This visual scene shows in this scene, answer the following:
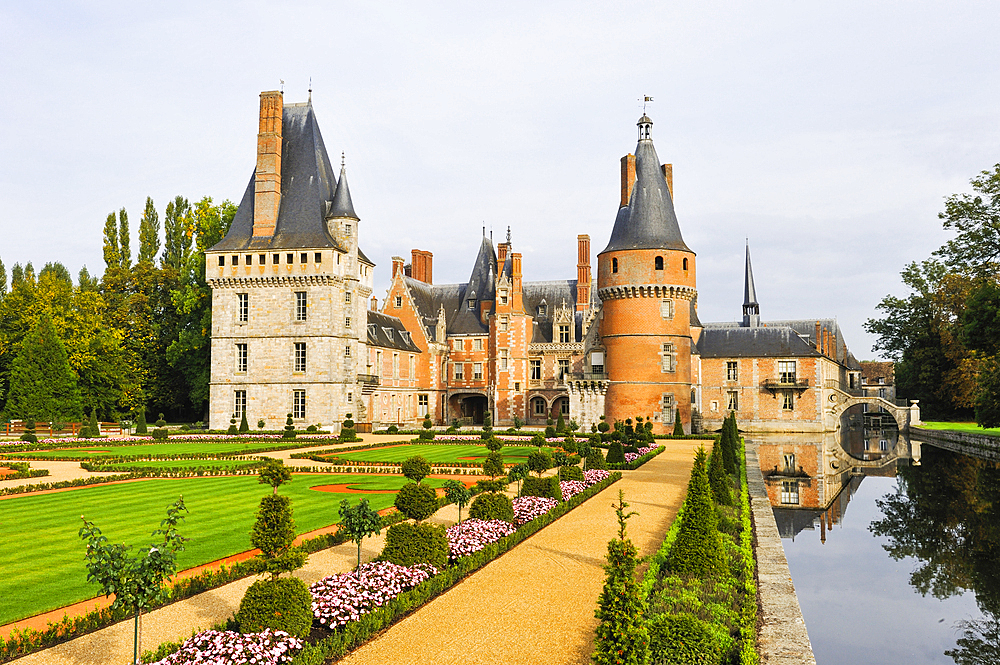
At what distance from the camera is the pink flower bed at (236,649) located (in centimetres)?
616

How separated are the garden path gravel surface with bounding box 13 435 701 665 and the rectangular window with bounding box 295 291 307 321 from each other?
31301 mm

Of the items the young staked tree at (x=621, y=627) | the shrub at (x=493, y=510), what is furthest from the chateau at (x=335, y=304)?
the young staked tree at (x=621, y=627)

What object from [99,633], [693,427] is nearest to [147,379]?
[693,427]

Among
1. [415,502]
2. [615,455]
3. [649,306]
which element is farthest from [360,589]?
[649,306]

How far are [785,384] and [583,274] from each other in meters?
15.9

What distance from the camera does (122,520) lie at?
13148mm

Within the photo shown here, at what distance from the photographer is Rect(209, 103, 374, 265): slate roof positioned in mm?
41781

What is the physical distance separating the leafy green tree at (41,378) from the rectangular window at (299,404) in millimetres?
13000

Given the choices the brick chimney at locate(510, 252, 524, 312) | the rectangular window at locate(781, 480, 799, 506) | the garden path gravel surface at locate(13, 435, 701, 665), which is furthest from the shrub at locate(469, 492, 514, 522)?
the brick chimney at locate(510, 252, 524, 312)

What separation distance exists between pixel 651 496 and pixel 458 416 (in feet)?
133

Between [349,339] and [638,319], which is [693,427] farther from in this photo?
[349,339]

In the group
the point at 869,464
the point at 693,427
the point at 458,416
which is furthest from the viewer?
the point at 458,416

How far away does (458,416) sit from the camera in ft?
186

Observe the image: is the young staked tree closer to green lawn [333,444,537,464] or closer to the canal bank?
the canal bank
